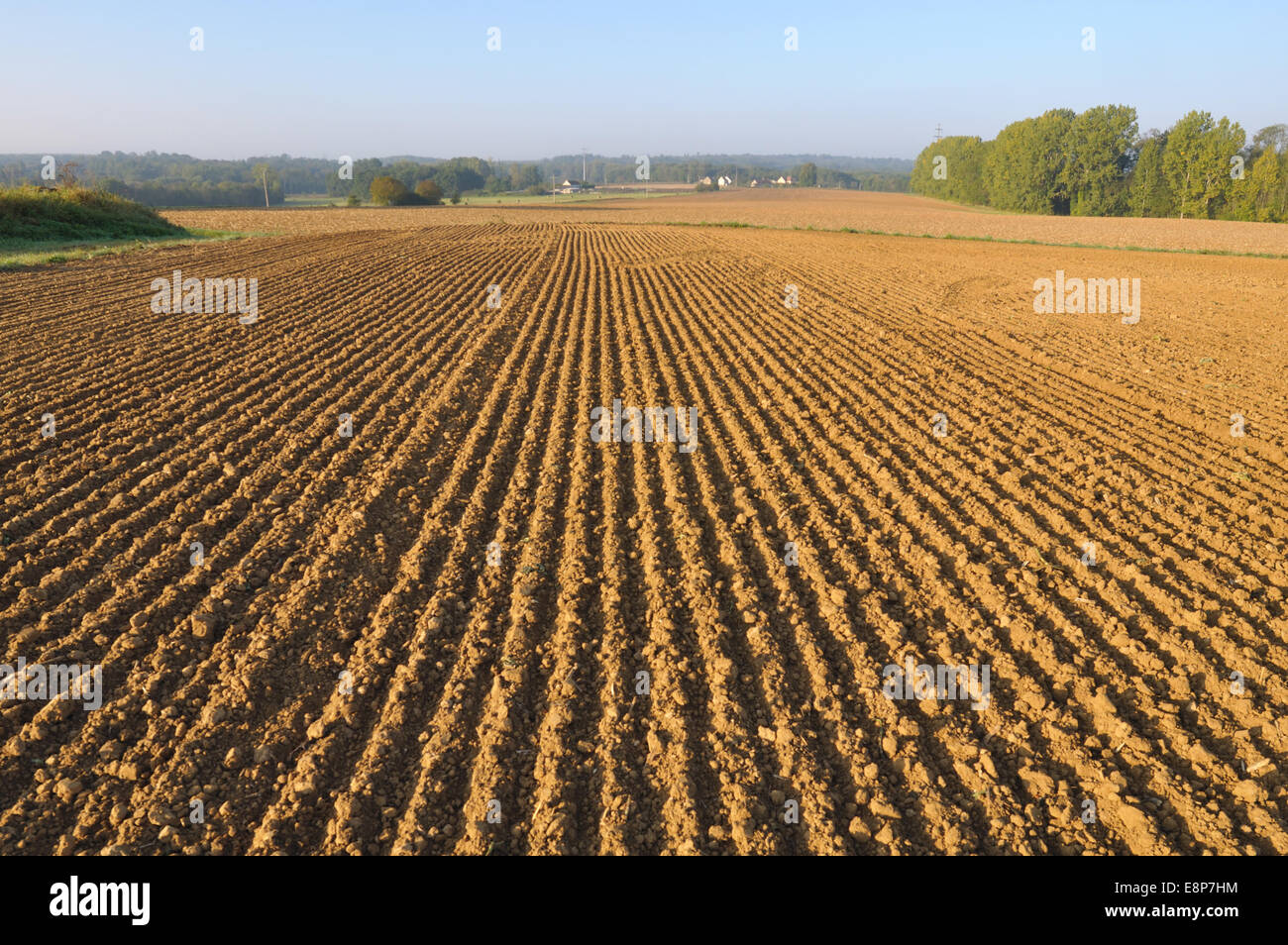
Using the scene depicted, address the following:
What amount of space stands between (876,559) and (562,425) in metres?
4.38

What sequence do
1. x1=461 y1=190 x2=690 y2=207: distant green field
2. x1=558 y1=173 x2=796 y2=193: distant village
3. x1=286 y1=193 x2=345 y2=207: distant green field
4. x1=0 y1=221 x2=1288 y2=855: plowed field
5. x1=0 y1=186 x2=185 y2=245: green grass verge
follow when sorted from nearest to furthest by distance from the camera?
x1=0 y1=221 x2=1288 y2=855: plowed field
x1=0 y1=186 x2=185 y2=245: green grass verge
x1=461 y1=190 x2=690 y2=207: distant green field
x1=286 y1=193 x2=345 y2=207: distant green field
x1=558 y1=173 x2=796 y2=193: distant village

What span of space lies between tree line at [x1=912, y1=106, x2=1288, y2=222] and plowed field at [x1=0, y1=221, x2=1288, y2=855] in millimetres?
44820

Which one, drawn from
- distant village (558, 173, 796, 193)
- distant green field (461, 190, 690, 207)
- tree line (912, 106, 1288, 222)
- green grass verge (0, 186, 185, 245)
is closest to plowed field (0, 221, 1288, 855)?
green grass verge (0, 186, 185, 245)

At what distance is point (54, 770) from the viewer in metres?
3.79

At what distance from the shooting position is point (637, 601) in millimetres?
5336

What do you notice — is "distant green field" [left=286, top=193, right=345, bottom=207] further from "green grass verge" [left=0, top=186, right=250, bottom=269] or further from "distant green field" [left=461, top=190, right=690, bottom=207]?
"green grass verge" [left=0, top=186, right=250, bottom=269]

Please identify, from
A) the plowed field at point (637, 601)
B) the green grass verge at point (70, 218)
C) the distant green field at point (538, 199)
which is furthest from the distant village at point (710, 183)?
the plowed field at point (637, 601)

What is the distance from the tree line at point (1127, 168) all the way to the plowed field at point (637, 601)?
1765 inches

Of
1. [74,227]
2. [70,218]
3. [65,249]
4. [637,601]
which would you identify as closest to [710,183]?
[70,218]

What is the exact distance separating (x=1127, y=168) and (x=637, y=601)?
278ft

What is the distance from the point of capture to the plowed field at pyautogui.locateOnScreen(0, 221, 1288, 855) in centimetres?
363

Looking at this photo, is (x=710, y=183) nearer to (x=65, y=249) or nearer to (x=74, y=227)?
(x=74, y=227)

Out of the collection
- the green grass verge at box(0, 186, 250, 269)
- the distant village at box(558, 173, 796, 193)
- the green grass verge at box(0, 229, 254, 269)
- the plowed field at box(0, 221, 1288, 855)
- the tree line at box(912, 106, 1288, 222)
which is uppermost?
the distant village at box(558, 173, 796, 193)

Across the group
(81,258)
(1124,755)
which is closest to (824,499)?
(1124,755)
